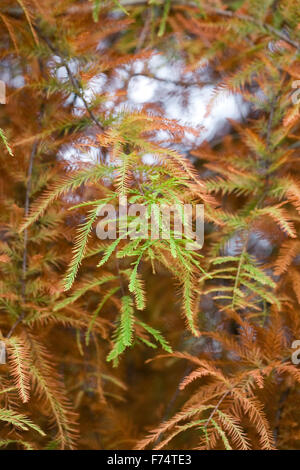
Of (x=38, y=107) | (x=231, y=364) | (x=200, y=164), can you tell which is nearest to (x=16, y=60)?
(x=38, y=107)

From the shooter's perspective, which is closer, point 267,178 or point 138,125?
point 138,125

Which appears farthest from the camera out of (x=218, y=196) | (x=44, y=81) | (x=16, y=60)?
(x=218, y=196)

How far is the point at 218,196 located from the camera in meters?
0.99

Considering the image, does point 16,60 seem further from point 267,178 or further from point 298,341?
point 298,341

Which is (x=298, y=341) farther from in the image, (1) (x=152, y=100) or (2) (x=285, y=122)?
(1) (x=152, y=100)

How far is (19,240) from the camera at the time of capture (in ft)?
2.57

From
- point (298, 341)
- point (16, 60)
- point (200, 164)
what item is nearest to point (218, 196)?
point (200, 164)

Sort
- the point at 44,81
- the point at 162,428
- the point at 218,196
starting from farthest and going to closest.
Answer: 1. the point at 218,196
2. the point at 44,81
3. the point at 162,428
